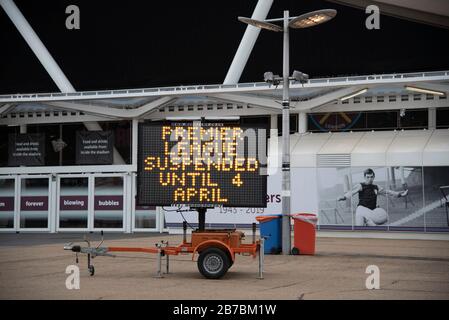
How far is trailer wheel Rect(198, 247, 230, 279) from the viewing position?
1298 centimetres

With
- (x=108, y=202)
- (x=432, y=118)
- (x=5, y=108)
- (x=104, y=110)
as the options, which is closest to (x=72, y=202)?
(x=108, y=202)

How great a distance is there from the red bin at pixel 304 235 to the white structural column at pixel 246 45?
1605 cm

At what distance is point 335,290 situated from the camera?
1148 cm

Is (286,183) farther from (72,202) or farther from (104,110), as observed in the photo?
(72,202)

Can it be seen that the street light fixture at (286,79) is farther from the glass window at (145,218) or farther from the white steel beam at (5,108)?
the white steel beam at (5,108)

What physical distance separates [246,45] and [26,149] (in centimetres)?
1174

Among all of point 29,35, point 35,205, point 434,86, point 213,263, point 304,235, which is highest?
point 29,35

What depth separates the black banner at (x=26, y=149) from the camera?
35125 mm

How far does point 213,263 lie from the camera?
13094 mm

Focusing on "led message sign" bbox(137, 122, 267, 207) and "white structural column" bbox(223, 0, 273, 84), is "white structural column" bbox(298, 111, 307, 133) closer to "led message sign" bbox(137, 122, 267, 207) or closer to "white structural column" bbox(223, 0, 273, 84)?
"white structural column" bbox(223, 0, 273, 84)

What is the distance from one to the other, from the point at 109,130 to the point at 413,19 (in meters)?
15.0

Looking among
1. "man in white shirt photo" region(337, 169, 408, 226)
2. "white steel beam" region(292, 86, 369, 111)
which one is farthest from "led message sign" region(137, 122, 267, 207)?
"white steel beam" region(292, 86, 369, 111)

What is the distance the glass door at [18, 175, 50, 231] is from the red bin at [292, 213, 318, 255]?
59.2 ft
